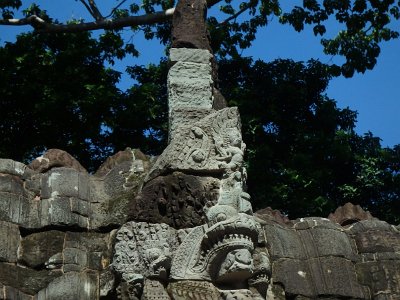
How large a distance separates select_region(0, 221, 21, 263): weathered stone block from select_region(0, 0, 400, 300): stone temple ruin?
1 cm

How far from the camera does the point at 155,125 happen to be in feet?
52.6

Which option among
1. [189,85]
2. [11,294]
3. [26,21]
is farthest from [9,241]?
[26,21]

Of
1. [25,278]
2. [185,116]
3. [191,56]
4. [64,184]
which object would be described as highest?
[191,56]

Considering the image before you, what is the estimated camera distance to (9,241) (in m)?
7.64

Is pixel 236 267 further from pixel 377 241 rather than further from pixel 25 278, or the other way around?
pixel 377 241

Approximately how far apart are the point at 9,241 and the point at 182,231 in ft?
5.01

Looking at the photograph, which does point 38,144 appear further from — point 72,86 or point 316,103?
point 316,103

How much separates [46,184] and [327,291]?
2748mm

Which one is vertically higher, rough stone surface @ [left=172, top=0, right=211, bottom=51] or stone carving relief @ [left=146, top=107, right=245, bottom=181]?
rough stone surface @ [left=172, top=0, right=211, bottom=51]

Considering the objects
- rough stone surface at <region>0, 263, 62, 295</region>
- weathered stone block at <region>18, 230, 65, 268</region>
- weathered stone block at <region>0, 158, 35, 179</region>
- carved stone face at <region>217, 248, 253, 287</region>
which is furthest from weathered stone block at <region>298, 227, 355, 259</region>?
weathered stone block at <region>0, 158, 35, 179</region>

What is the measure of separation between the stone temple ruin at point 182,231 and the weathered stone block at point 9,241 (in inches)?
0.4

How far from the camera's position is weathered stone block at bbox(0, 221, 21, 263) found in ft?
24.7

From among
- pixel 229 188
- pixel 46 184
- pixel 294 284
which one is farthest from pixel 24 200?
pixel 294 284

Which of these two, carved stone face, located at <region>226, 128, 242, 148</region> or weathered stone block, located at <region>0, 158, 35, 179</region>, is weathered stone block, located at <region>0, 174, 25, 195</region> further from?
carved stone face, located at <region>226, 128, 242, 148</region>
